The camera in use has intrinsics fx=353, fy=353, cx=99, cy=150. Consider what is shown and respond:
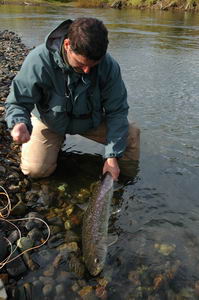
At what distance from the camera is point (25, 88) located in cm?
404

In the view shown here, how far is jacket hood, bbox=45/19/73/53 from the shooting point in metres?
3.88

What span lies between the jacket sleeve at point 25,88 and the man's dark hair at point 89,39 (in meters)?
0.78

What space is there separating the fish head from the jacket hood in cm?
217

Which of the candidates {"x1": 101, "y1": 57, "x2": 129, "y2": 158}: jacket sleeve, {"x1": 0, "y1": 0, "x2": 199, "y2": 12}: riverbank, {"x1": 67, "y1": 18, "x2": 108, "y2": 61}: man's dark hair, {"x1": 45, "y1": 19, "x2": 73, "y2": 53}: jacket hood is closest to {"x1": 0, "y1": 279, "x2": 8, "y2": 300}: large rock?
{"x1": 101, "y1": 57, "x2": 129, "y2": 158}: jacket sleeve

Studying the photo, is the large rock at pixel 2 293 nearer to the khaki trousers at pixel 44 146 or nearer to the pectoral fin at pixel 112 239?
the pectoral fin at pixel 112 239

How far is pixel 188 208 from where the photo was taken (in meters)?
4.43

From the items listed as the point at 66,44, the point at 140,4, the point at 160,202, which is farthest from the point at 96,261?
the point at 140,4

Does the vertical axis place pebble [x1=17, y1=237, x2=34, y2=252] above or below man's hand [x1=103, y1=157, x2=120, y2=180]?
below

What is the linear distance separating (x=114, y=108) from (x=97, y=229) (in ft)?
5.21

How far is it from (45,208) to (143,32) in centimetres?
2159

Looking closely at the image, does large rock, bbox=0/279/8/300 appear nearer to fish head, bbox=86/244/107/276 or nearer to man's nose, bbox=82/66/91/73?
fish head, bbox=86/244/107/276

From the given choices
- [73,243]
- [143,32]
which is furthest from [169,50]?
[73,243]

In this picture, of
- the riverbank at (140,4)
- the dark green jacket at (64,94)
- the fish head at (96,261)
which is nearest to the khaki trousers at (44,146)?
the dark green jacket at (64,94)

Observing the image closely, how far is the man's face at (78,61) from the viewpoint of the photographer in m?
3.44
